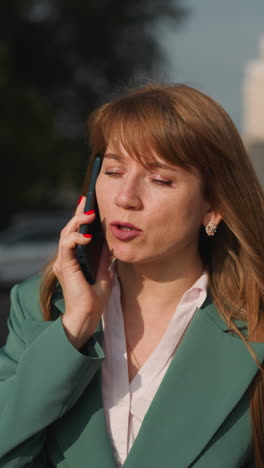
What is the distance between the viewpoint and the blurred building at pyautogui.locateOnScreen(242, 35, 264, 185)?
1082cm

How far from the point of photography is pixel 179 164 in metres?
2.34

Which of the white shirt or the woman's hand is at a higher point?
the woman's hand

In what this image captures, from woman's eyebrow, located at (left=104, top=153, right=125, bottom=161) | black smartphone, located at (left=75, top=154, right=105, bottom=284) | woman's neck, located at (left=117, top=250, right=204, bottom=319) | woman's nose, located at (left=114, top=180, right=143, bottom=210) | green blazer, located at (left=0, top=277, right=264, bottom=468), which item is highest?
woman's eyebrow, located at (left=104, top=153, right=125, bottom=161)

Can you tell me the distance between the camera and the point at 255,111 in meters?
11.3

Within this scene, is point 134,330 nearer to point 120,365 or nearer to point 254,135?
point 120,365

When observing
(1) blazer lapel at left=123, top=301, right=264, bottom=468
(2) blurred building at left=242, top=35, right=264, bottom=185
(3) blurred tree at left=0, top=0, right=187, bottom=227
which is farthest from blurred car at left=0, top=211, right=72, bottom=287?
(1) blazer lapel at left=123, top=301, right=264, bottom=468

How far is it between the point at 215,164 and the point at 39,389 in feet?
2.78

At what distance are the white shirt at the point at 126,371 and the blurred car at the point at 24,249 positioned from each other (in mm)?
10724

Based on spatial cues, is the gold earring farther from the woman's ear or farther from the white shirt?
the white shirt

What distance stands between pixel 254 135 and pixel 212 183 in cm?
900

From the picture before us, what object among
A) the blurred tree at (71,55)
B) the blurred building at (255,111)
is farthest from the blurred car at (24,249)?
Result: the blurred tree at (71,55)

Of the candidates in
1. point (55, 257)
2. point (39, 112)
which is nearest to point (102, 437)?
point (55, 257)

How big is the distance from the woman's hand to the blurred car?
10.8 m

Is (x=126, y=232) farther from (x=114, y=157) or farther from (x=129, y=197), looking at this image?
(x=114, y=157)
